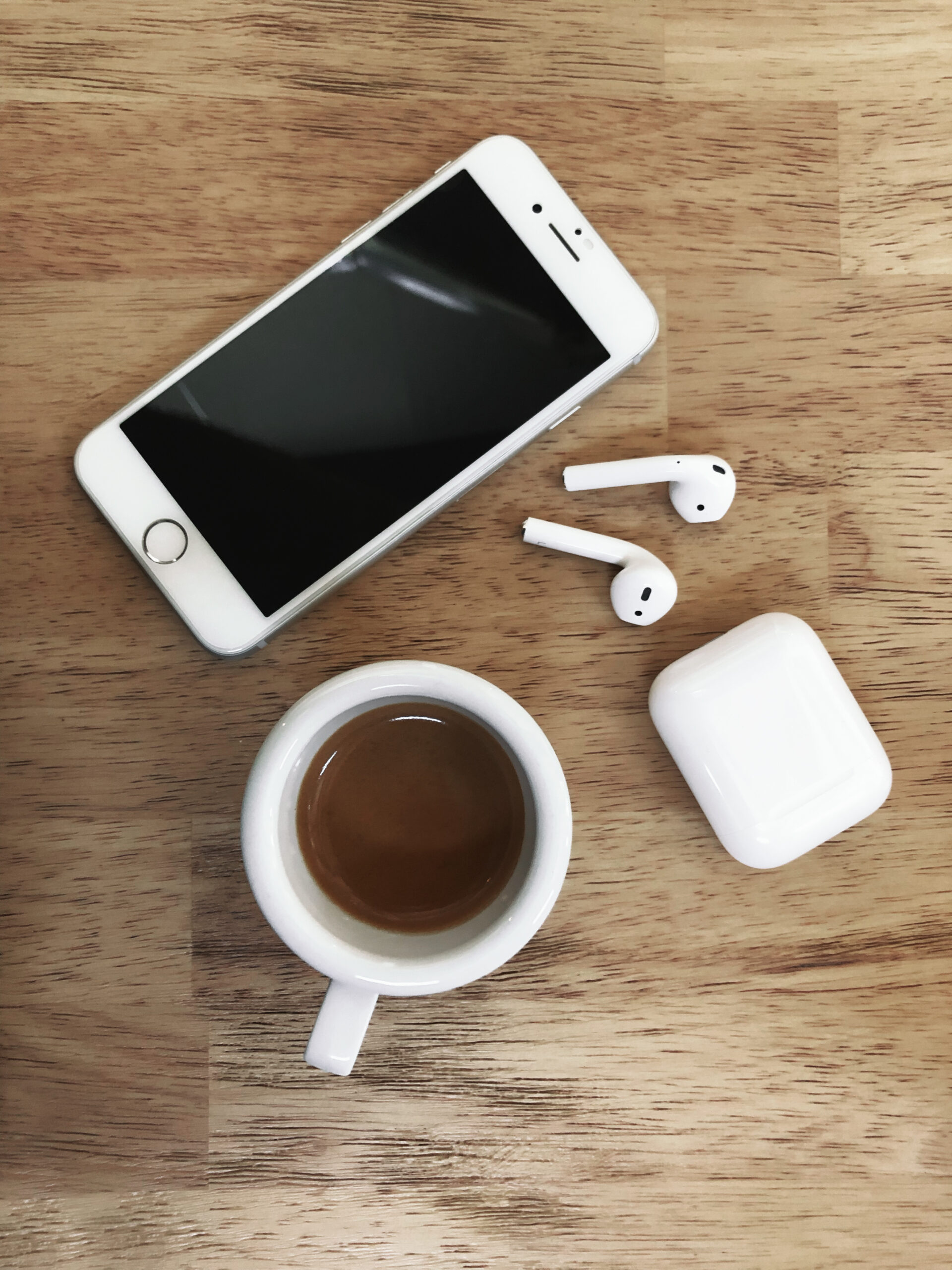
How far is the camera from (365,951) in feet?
1.21

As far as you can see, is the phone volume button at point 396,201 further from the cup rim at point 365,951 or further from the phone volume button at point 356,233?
the cup rim at point 365,951

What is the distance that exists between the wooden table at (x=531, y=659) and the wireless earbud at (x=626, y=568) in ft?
0.05

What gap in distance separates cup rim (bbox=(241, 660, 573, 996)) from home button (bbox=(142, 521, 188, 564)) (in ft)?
0.42

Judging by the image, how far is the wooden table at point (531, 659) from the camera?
0.45 metres

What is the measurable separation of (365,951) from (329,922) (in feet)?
0.07

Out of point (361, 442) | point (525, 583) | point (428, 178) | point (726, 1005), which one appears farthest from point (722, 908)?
point (428, 178)

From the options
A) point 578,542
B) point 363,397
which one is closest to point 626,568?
A: point 578,542

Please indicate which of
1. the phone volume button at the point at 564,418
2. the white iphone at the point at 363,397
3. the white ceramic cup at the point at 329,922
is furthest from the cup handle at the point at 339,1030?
the phone volume button at the point at 564,418

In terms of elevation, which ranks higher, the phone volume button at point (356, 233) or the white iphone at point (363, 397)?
the phone volume button at point (356, 233)

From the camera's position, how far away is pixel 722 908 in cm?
45

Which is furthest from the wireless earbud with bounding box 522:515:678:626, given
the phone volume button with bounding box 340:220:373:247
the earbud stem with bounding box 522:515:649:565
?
the phone volume button with bounding box 340:220:373:247

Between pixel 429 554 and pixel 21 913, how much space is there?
0.27 meters

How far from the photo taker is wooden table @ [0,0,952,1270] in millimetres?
445

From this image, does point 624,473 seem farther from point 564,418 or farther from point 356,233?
point 356,233
